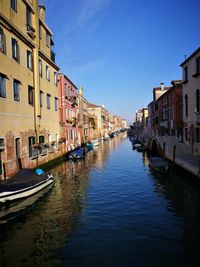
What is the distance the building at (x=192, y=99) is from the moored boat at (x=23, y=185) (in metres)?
13.6

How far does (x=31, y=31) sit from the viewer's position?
18.7 m

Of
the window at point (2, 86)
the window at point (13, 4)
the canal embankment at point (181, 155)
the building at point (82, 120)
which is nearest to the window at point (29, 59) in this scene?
the window at point (13, 4)

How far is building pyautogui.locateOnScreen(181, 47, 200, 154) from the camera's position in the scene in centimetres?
2192

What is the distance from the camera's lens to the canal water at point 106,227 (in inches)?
275

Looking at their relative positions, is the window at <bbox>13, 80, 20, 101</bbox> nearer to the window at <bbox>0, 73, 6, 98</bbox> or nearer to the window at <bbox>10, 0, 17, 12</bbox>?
the window at <bbox>0, 73, 6, 98</bbox>

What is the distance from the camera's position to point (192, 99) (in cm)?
2336

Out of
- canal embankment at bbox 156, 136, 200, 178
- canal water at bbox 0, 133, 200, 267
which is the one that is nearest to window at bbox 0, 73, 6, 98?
canal water at bbox 0, 133, 200, 267

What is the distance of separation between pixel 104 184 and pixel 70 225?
7.06 meters

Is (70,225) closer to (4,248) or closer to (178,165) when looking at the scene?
(4,248)

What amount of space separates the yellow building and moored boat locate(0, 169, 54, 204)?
63.9 inches

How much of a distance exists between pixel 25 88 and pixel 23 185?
823 centimetres

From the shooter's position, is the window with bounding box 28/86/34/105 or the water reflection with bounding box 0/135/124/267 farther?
the window with bounding box 28/86/34/105

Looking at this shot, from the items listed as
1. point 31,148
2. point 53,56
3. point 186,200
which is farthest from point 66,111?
point 186,200

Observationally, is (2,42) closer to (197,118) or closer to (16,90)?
(16,90)
